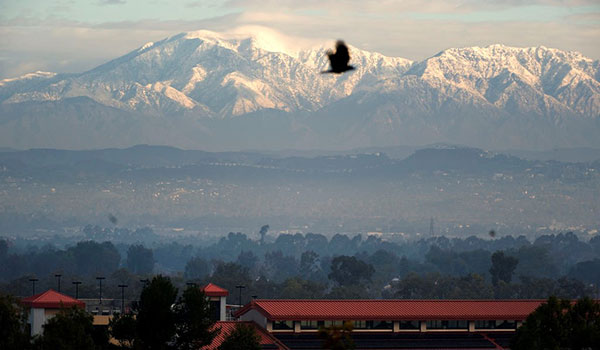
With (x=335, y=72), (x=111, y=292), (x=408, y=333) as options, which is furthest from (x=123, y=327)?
(x=111, y=292)

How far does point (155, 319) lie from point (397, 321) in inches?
918

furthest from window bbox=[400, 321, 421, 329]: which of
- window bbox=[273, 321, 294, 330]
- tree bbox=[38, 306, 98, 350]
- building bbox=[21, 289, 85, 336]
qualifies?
tree bbox=[38, 306, 98, 350]

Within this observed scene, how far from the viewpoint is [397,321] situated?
100938 millimetres

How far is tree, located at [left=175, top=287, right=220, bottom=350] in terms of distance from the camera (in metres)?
85.5

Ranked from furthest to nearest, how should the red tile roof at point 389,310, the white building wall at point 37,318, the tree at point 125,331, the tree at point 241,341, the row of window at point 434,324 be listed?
the row of window at point 434,324
the red tile roof at point 389,310
the white building wall at point 37,318
the tree at point 241,341
the tree at point 125,331

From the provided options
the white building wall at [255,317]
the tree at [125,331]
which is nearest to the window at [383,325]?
the white building wall at [255,317]

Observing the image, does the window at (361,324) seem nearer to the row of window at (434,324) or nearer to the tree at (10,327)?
the row of window at (434,324)

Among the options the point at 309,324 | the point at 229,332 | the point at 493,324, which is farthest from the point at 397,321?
the point at 229,332

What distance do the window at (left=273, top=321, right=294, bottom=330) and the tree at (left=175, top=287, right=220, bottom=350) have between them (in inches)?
480

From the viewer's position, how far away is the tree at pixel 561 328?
79.1 meters

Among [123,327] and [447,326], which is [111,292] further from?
[123,327]

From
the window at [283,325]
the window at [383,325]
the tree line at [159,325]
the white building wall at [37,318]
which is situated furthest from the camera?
the window at [383,325]

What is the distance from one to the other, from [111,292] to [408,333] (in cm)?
9373

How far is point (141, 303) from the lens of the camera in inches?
3354
